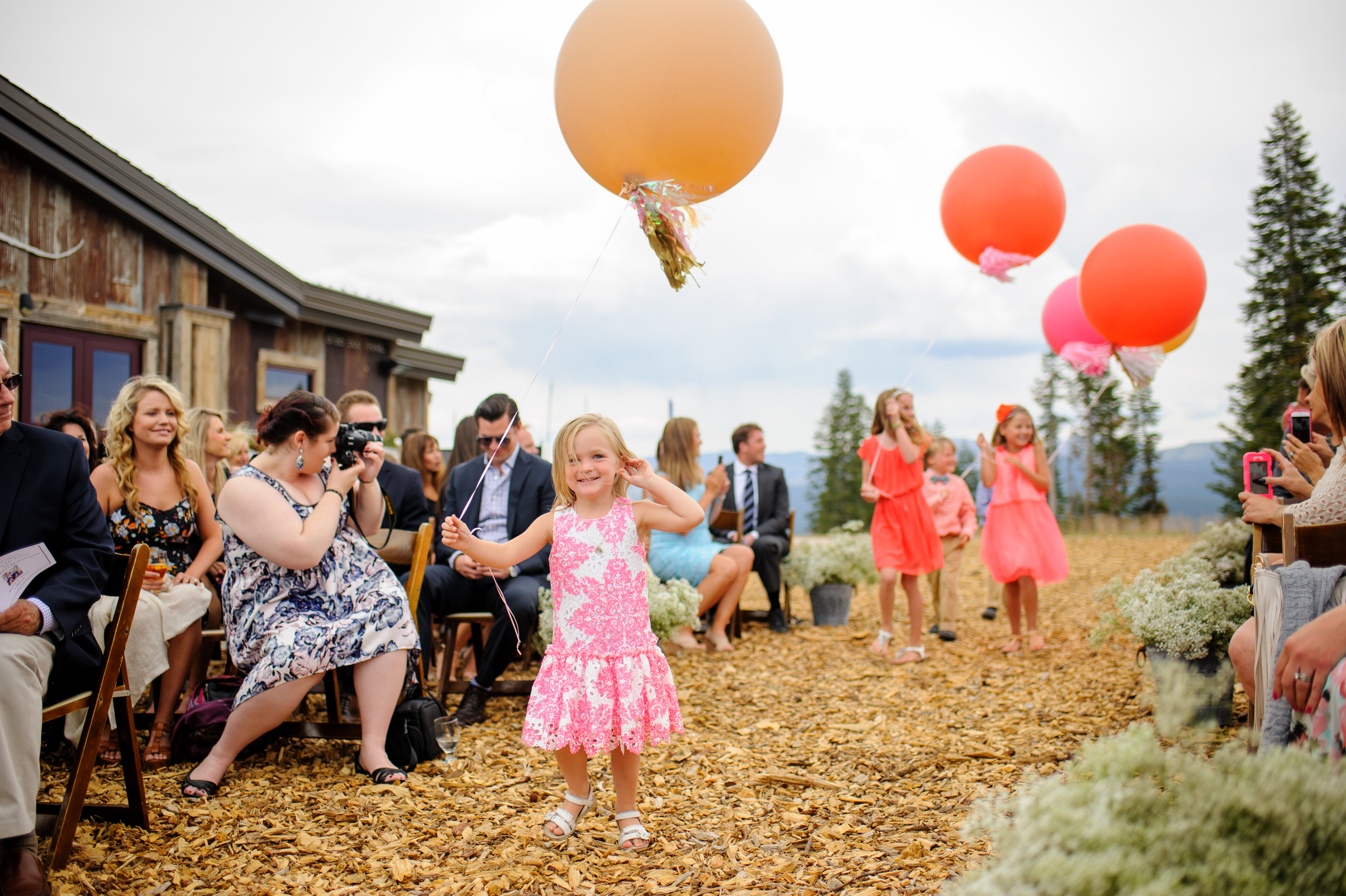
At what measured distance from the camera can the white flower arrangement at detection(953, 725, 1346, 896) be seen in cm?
117

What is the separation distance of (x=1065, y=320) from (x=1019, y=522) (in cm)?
193

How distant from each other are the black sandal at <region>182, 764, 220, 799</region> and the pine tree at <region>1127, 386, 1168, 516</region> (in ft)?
105

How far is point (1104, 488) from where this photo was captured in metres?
34.0

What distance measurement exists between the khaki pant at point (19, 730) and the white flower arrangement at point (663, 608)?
2.50m

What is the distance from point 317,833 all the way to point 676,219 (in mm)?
2682

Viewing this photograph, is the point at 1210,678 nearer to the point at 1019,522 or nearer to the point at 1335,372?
the point at 1335,372

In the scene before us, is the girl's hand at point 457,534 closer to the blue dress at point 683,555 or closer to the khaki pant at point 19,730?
the khaki pant at point 19,730

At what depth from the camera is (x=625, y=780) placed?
294 centimetres

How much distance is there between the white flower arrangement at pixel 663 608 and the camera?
15.7ft

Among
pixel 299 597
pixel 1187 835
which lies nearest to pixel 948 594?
pixel 299 597

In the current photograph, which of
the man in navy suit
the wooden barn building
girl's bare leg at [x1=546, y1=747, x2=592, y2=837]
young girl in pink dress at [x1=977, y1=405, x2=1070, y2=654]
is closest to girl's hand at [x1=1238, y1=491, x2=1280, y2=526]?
girl's bare leg at [x1=546, y1=747, x2=592, y2=837]

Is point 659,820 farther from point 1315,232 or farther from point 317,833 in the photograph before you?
point 1315,232

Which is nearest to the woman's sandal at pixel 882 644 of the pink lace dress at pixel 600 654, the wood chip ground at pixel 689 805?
the wood chip ground at pixel 689 805

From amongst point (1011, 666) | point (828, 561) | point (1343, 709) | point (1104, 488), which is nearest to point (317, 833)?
point (1343, 709)
